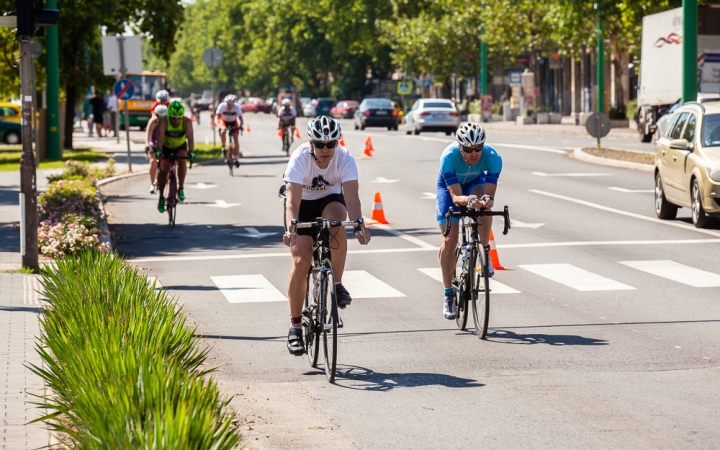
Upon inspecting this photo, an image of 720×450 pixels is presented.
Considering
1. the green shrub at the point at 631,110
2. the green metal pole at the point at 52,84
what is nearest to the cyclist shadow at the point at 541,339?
the green metal pole at the point at 52,84

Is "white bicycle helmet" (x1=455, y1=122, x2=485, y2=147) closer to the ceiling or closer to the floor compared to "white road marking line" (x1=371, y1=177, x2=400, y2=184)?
closer to the ceiling

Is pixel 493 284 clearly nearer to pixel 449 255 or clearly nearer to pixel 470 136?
pixel 449 255

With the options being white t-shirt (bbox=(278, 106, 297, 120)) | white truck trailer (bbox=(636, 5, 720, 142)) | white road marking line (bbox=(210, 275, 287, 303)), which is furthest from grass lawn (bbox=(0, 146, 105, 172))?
white road marking line (bbox=(210, 275, 287, 303))

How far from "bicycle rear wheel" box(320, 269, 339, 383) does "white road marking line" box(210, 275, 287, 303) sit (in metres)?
3.57

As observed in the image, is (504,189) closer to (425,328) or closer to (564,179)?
(564,179)

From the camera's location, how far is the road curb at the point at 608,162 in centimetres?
2970

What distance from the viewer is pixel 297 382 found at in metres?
8.09

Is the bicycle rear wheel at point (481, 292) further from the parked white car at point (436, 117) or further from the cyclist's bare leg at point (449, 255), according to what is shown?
the parked white car at point (436, 117)

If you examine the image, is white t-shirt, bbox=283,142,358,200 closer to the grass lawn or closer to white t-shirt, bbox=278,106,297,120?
the grass lawn

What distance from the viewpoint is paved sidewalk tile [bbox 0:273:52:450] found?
6.20 m

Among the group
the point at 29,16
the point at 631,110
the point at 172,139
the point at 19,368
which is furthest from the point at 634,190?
the point at 631,110

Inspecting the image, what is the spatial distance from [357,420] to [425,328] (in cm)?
318

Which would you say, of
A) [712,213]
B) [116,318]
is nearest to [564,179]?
[712,213]

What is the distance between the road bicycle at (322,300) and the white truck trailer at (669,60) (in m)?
31.9
